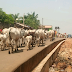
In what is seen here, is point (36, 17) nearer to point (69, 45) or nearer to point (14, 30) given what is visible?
point (69, 45)

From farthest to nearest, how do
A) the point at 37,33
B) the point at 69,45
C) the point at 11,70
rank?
the point at 69,45 < the point at 37,33 < the point at 11,70

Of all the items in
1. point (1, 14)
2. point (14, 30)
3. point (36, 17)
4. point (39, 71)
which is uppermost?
point (36, 17)

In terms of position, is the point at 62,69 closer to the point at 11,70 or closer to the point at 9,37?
the point at 9,37

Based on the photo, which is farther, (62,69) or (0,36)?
(62,69)

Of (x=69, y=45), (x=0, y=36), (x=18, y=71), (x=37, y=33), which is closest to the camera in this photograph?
(x=18, y=71)

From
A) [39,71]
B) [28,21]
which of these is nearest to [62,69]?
[39,71]

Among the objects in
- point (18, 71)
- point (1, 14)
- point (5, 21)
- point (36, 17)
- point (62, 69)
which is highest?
point (36, 17)

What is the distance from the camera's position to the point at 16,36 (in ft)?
24.9

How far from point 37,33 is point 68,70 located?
15.4 ft

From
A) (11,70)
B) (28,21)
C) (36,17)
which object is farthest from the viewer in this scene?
(36,17)

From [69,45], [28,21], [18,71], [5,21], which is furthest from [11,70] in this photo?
[28,21]

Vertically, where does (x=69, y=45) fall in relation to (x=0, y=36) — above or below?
below

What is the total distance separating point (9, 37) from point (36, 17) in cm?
4788

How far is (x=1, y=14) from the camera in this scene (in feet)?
85.6
